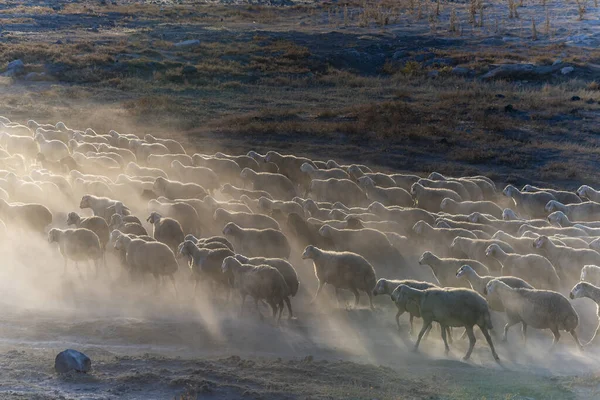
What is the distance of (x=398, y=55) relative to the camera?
48500mm

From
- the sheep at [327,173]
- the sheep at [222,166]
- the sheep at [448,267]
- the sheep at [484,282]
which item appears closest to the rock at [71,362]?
the sheep at [484,282]

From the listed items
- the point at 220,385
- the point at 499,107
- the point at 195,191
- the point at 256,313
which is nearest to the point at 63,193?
the point at 195,191

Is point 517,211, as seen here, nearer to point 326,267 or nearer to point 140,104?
point 326,267

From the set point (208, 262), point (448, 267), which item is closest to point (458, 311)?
Result: point (448, 267)

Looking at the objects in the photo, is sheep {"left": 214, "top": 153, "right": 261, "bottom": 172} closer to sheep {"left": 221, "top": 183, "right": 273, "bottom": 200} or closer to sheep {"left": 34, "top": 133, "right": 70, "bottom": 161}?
sheep {"left": 221, "top": 183, "right": 273, "bottom": 200}

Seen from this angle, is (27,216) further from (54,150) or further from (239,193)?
(54,150)

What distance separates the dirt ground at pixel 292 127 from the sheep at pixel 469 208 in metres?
4.66

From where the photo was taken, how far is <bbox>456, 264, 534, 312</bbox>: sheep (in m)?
11.9

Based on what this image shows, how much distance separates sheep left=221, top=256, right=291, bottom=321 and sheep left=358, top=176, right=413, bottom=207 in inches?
276

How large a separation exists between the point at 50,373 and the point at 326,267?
5027mm

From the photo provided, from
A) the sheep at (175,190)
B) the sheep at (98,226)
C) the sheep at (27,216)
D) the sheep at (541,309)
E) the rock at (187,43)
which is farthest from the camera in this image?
the rock at (187,43)

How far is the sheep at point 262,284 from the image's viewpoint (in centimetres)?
1207

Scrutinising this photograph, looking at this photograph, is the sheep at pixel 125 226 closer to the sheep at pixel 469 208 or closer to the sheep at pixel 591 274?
the sheep at pixel 469 208

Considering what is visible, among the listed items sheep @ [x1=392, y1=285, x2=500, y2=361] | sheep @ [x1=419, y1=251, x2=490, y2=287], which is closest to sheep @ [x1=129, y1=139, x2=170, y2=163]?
sheep @ [x1=419, y1=251, x2=490, y2=287]
